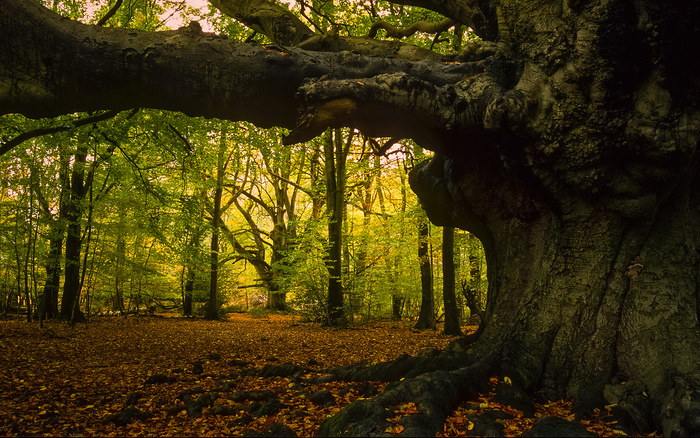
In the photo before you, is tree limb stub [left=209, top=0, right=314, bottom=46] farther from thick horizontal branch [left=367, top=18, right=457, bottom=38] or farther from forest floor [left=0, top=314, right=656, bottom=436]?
forest floor [left=0, top=314, right=656, bottom=436]

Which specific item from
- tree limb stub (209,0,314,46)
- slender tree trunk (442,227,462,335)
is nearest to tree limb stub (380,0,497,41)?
tree limb stub (209,0,314,46)

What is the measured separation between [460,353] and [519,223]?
1.72 metres

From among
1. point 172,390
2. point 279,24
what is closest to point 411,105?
point 279,24

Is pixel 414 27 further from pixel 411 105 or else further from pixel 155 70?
pixel 155 70

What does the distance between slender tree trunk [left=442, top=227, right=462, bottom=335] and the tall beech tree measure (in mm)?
5372

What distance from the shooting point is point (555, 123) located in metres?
3.71

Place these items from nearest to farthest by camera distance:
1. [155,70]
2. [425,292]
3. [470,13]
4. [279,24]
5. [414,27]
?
1. [155,70]
2. [470,13]
3. [279,24]
4. [414,27]
5. [425,292]

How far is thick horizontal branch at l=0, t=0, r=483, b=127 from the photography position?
335cm

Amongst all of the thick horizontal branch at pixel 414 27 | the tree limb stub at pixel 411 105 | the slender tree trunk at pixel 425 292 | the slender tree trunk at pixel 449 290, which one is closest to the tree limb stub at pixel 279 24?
the thick horizontal branch at pixel 414 27

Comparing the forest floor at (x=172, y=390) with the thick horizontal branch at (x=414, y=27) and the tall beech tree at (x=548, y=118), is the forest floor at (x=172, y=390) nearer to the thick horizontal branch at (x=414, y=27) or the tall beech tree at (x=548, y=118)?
the tall beech tree at (x=548, y=118)

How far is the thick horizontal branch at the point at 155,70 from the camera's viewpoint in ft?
11.0

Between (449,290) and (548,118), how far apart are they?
22.2 feet

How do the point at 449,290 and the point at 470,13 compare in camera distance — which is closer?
the point at 470,13

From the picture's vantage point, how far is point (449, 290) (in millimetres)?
9844
